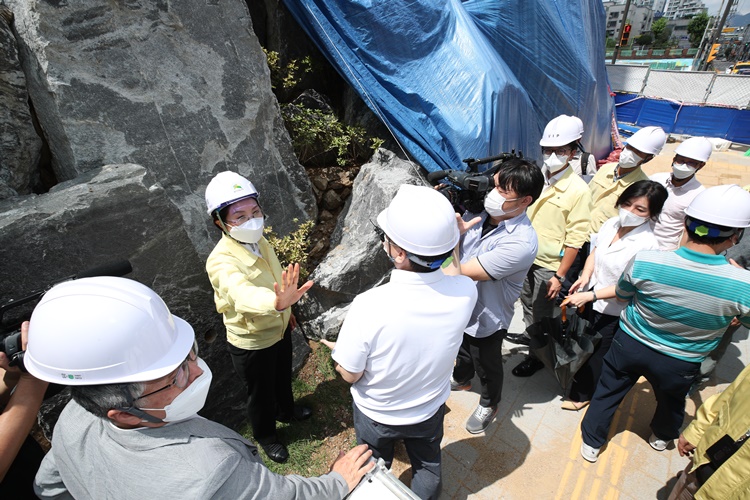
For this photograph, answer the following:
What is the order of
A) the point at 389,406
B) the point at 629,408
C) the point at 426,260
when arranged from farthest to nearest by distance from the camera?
the point at 629,408
the point at 389,406
the point at 426,260

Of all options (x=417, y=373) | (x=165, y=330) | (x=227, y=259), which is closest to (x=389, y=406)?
(x=417, y=373)

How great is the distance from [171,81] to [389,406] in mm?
2783

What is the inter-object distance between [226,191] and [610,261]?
2.59 m

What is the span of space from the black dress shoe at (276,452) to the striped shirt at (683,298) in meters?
2.46

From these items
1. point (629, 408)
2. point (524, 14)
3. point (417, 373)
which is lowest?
point (629, 408)

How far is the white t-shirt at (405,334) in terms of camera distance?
1.46 metres

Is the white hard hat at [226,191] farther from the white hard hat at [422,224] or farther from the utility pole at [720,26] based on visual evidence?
the utility pole at [720,26]

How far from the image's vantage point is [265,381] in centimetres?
239

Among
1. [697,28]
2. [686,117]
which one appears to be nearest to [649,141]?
[686,117]

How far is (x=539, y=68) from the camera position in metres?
5.08

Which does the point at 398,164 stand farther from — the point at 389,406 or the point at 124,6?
the point at 389,406

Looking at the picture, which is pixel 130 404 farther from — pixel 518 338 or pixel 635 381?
pixel 518 338

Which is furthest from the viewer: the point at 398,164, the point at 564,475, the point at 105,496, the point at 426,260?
the point at 398,164

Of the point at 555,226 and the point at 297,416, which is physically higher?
Answer: the point at 555,226
